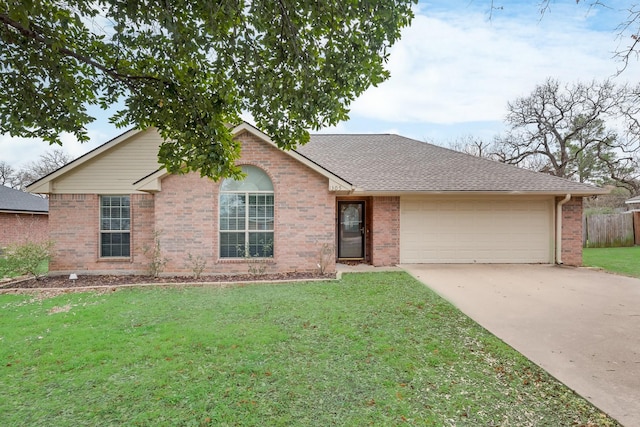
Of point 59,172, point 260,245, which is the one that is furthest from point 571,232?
point 59,172

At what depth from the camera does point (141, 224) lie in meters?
10.5

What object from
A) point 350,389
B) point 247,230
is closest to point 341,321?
point 350,389

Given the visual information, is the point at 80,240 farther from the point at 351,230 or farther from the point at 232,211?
the point at 351,230

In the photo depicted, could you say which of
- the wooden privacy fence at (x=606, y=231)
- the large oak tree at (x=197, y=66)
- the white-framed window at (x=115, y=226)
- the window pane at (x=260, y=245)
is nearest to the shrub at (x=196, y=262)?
the window pane at (x=260, y=245)

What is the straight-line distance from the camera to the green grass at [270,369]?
9.93 ft

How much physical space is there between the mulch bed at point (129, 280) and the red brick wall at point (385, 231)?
8.25ft

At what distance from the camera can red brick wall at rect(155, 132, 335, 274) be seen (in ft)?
31.4

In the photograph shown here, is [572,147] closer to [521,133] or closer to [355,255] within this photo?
[521,133]

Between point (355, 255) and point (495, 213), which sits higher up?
point (495, 213)

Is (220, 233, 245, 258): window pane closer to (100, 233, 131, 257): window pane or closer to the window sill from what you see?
the window sill

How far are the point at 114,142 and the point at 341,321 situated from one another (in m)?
9.42

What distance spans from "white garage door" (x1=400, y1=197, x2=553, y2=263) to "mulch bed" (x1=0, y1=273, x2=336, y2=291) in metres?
4.26

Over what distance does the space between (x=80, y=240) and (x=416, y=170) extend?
11.7m

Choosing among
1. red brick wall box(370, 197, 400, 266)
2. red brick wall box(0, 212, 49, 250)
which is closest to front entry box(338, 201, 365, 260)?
red brick wall box(370, 197, 400, 266)
